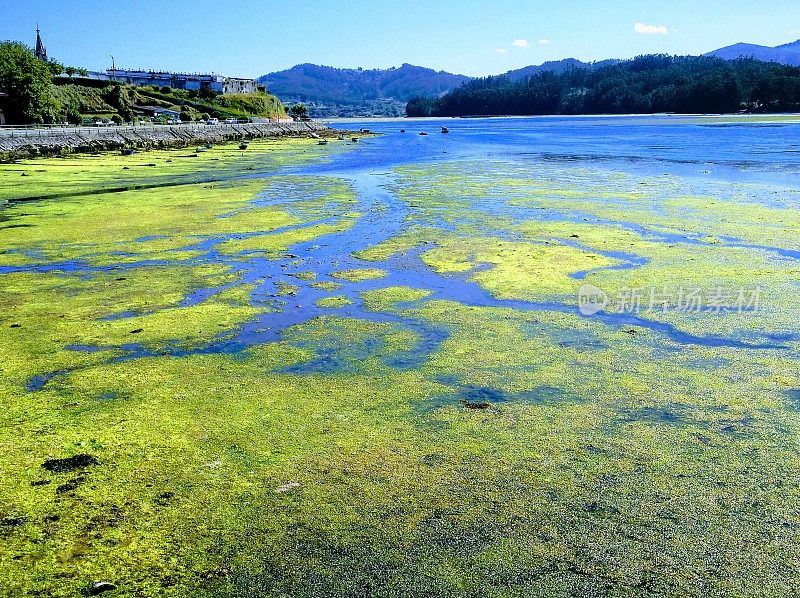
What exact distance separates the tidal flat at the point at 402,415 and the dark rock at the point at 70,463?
0.03m

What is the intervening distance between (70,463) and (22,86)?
186 ft

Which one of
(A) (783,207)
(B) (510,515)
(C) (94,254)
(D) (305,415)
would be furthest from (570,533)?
(A) (783,207)

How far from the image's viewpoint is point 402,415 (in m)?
6.75

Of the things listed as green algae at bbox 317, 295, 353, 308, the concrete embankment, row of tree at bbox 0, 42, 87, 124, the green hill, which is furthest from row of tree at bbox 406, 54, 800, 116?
green algae at bbox 317, 295, 353, 308

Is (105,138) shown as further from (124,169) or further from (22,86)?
(124,169)

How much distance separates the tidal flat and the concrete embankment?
30.0m

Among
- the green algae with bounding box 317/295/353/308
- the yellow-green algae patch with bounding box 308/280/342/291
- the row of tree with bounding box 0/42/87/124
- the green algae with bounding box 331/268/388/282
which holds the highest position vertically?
the row of tree with bounding box 0/42/87/124

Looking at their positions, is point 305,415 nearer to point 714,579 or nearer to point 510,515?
point 510,515

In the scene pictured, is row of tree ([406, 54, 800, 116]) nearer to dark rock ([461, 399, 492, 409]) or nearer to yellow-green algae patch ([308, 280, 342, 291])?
yellow-green algae patch ([308, 280, 342, 291])

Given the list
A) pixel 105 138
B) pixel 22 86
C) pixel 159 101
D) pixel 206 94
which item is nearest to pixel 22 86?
pixel 22 86

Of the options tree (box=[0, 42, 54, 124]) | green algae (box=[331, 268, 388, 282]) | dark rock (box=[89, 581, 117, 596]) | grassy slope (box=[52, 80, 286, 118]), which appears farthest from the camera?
grassy slope (box=[52, 80, 286, 118])

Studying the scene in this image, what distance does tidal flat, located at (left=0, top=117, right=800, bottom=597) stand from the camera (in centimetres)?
452

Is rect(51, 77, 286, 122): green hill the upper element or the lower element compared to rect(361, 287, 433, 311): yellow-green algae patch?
upper

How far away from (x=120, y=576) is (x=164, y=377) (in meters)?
3.60
